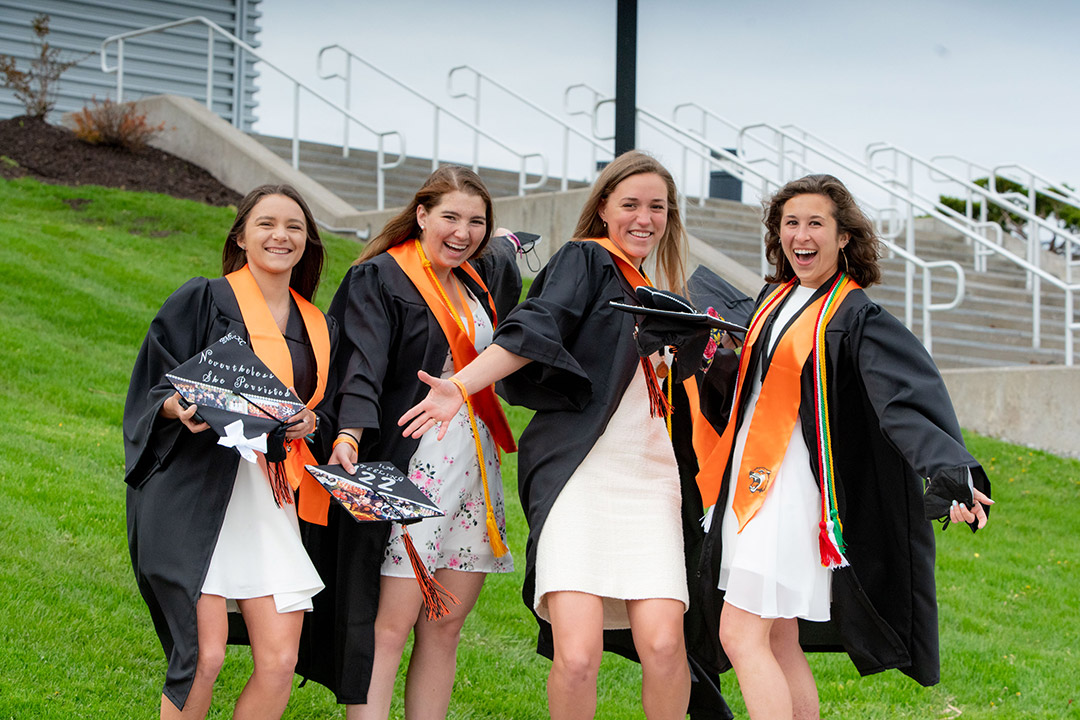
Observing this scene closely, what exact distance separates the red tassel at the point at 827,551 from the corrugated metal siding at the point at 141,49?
14.8 meters

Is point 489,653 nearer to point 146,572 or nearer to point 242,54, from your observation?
point 146,572

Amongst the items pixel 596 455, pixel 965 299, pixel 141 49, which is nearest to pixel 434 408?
pixel 596 455

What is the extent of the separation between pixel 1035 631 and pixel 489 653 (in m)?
2.95

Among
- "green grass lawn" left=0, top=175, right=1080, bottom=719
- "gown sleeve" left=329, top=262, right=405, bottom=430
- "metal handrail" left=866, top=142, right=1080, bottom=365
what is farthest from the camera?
"metal handrail" left=866, top=142, right=1080, bottom=365

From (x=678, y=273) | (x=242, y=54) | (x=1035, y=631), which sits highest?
(x=242, y=54)

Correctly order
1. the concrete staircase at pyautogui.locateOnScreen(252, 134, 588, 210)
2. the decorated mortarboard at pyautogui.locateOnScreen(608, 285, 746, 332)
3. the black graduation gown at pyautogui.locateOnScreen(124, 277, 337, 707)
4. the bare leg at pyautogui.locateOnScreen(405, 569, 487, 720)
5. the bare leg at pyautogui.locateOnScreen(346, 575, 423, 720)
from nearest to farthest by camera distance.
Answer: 1. the black graduation gown at pyautogui.locateOnScreen(124, 277, 337, 707)
2. the decorated mortarboard at pyautogui.locateOnScreen(608, 285, 746, 332)
3. the bare leg at pyautogui.locateOnScreen(346, 575, 423, 720)
4. the bare leg at pyautogui.locateOnScreen(405, 569, 487, 720)
5. the concrete staircase at pyautogui.locateOnScreen(252, 134, 588, 210)

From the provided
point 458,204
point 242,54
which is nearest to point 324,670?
point 458,204

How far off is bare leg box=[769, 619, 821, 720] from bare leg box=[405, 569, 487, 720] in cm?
106

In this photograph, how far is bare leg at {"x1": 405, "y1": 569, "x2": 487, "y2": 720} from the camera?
3955 mm

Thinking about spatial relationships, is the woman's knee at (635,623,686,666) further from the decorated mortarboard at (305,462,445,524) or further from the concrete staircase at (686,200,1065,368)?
the concrete staircase at (686,200,1065,368)

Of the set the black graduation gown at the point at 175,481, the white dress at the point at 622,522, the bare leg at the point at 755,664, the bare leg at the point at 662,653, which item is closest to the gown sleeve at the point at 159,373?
the black graduation gown at the point at 175,481

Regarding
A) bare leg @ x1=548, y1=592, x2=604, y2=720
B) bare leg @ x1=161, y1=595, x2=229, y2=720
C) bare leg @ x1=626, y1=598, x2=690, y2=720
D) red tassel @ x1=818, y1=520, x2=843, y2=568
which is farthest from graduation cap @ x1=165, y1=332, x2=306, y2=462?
red tassel @ x1=818, y1=520, x2=843, y2=568

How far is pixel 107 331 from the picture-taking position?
29.3 ft

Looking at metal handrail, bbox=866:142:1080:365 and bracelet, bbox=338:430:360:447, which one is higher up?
metal handrail, bbox=866:142:1080:365
